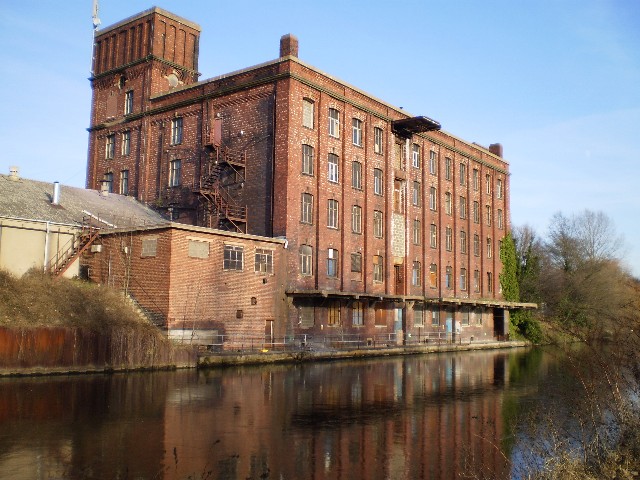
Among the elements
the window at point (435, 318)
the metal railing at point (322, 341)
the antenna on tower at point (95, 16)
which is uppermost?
the antenna on tower at point (95, 16)

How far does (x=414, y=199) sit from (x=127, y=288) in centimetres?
2232

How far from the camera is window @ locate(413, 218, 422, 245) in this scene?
146 feet

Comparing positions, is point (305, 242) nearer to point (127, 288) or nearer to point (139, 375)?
point (127, 288)

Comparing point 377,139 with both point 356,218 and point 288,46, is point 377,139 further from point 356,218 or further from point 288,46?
point 288,46

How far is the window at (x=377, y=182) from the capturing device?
4050 centimetres

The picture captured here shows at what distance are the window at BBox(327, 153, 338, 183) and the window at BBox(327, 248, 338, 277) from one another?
4083mm

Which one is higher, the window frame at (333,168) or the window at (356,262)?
the window frame at (333,168)

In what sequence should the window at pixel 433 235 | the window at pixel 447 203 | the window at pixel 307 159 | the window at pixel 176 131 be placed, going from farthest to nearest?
the window at pixel 447 203, the window at pixel 433 235, the window at pixel 176 131, the window at pixel 307 159

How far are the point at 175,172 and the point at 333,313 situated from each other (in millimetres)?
13046

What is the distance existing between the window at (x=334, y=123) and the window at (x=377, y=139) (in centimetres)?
353

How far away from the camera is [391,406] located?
56.5 feet

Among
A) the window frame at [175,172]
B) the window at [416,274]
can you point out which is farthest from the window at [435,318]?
the window frame at [175,172]

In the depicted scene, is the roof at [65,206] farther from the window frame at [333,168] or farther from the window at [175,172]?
the window frame at [333,168]

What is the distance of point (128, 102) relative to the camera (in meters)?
43.4
